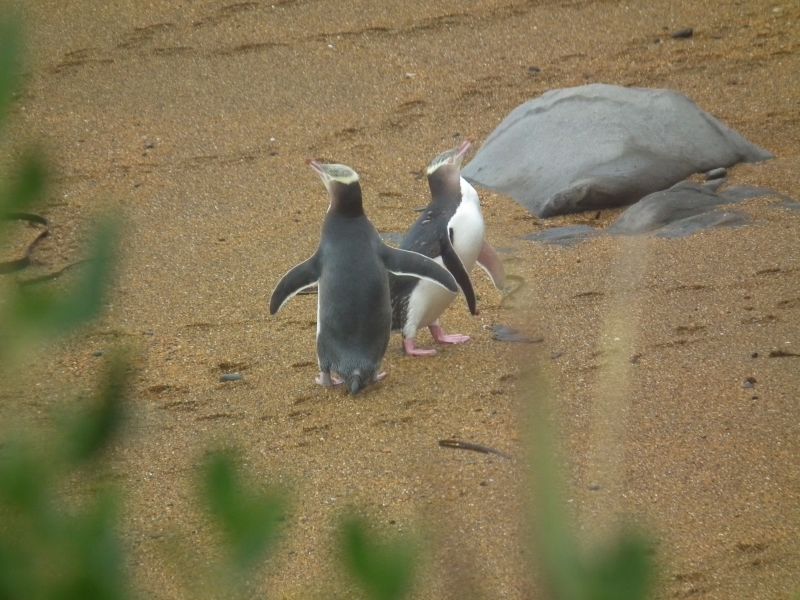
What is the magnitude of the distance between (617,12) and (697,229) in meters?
3.71

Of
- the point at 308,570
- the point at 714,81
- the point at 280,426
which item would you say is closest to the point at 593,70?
the point at 714,81

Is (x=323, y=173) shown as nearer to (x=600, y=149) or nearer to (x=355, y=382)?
(x=355, y=382)

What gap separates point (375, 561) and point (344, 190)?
13.3ft

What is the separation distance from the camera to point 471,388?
4.34 meters

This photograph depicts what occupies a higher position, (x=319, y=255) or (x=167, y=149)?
(x=319, y=255)

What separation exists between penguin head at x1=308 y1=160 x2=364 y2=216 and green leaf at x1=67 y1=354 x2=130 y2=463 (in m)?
3.98

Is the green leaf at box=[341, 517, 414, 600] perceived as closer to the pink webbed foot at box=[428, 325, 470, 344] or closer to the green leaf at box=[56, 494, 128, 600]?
the green leaf at box=[56, 494, 128, 600]

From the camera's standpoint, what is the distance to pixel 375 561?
1.79ft

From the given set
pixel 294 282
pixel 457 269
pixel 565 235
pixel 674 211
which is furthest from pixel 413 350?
pixel 674 211

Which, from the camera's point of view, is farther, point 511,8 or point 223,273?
point 511,8

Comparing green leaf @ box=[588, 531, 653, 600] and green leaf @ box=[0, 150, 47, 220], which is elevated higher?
green leaf @ box=[0, 150, 47, 220]

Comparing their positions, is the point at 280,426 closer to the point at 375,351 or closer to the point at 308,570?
the point at 375,351

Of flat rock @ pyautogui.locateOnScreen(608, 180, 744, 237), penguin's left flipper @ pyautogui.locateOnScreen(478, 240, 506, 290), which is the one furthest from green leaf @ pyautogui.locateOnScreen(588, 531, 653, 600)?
flat rock @ pyautogui.locateOnScreen(608, 180, 744, 237)

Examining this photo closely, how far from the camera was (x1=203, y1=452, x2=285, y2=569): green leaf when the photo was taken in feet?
1.88
